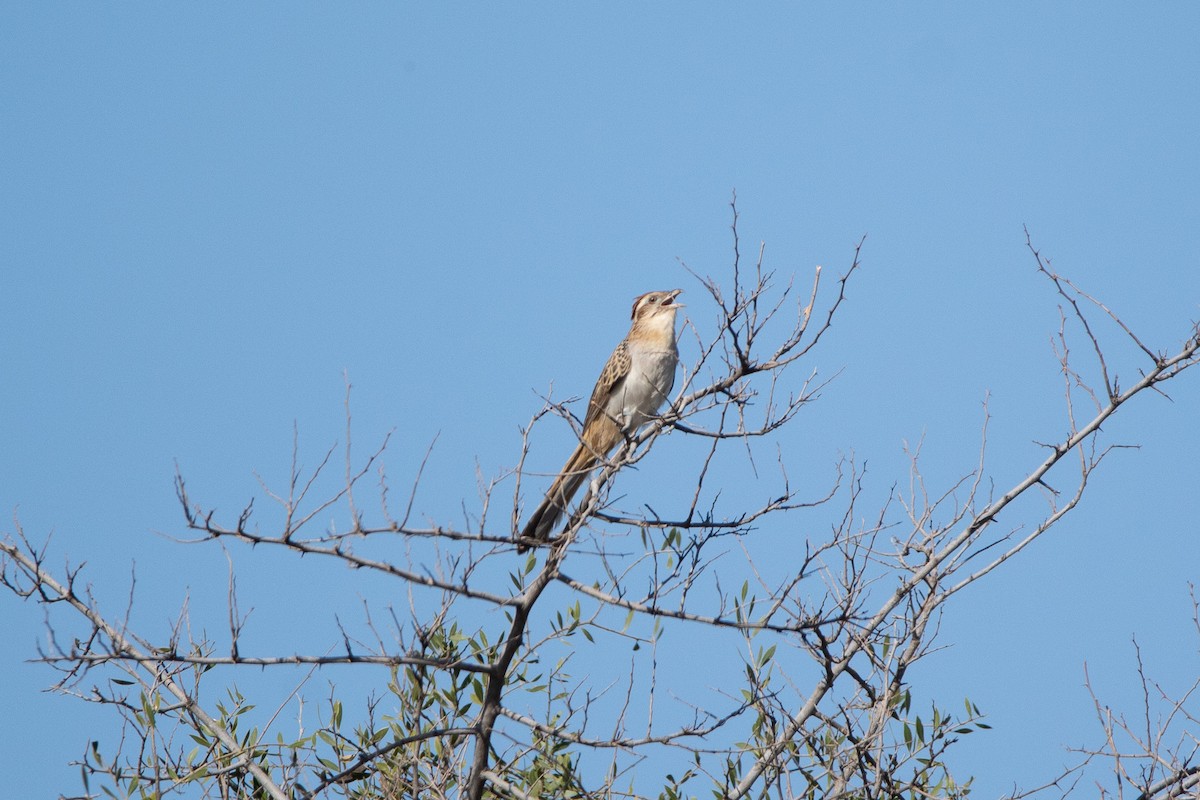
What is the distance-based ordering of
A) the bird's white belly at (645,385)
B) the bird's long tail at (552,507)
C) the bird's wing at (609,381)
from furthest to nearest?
the bird's wing at (609,381) < the bird's white belly at (645,385) < the bird's long tail at (552,507)

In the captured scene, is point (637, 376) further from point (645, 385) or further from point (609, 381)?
point (609, 381)

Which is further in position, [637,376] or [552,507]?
[637,376]

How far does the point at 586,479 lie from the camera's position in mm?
7117

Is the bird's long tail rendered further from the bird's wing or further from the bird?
the bird's wing

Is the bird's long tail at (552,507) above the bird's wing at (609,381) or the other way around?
the other way around

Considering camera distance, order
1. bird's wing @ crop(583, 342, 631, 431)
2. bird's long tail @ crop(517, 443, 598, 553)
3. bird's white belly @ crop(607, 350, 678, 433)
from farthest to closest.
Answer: bird's wing @ crop(583, 342, 631, 431) → bird's white belly @ crop(607, 350, 678, 433) → bird's long tail @ crop(517, 443, 598, 553)

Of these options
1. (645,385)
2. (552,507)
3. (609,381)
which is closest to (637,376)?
(645,385)

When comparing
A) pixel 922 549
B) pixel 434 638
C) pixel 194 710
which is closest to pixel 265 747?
pixel 194 710

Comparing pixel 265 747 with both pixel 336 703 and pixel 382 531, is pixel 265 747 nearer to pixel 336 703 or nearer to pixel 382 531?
pixel 336 703

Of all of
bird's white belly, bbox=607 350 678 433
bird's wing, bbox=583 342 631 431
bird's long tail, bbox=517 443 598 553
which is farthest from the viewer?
bird's wing, bbox=583 342 631 431

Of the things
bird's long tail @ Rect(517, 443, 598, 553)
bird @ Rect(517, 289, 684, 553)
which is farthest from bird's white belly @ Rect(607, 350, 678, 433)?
bird's long tail @ Rect(517, 443, 598, 553)

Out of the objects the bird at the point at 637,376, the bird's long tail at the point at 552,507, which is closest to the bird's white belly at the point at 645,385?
the bird at the point at 637,376

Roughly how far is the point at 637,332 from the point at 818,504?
310 centimetres

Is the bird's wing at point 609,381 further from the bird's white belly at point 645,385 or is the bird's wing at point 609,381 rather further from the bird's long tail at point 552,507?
the bird's long tail at point 552,507
